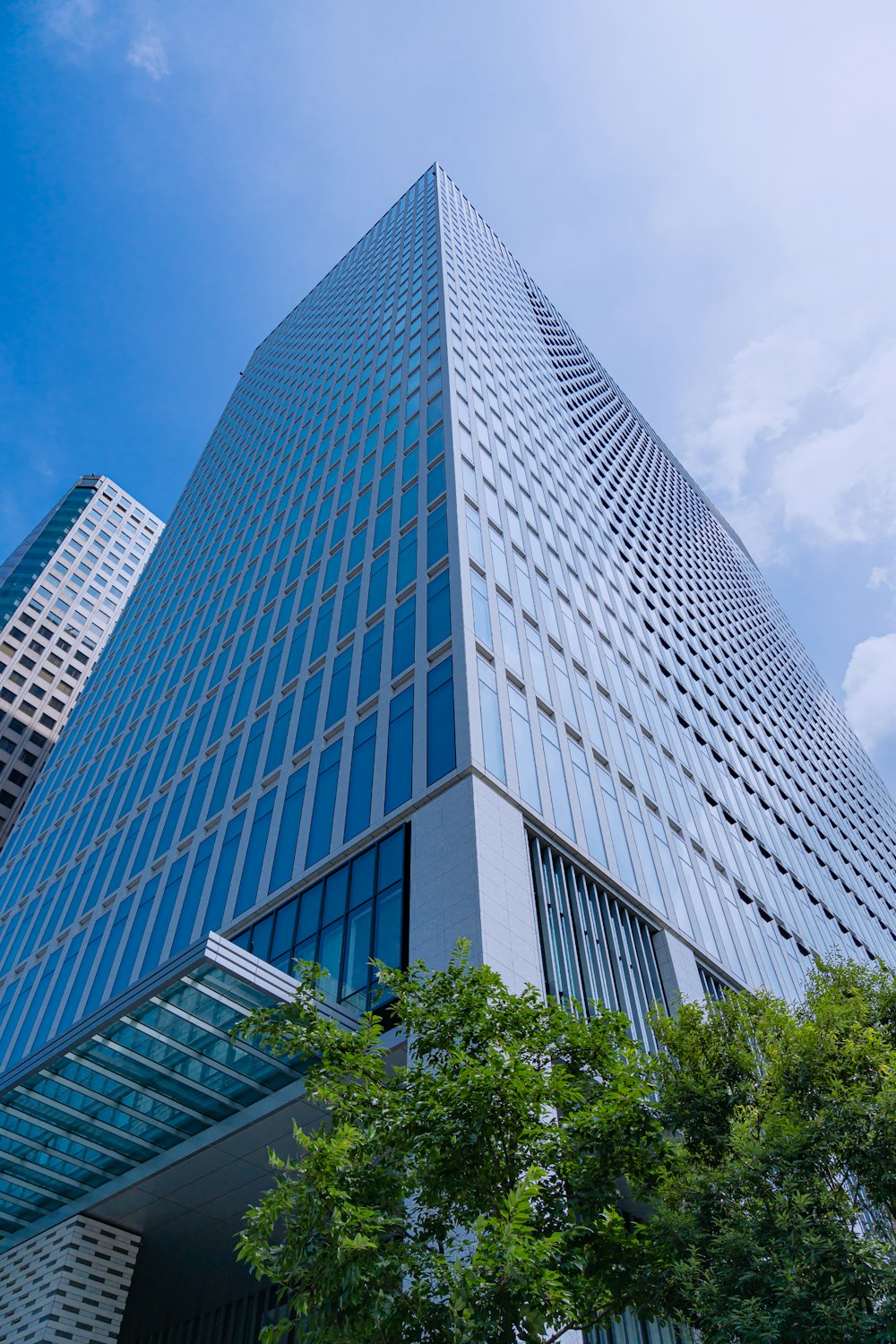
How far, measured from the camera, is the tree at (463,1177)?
33.8 ft

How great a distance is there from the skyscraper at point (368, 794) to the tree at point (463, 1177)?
5.25 m

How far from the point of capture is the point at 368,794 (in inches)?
993

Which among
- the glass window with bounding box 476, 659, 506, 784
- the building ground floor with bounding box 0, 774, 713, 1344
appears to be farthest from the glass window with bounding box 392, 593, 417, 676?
the building ground floor with bounding box 0, 774, 713, 1344

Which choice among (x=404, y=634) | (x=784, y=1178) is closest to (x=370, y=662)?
(x=404, y=634)

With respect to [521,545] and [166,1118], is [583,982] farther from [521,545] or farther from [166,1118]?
[521,545]

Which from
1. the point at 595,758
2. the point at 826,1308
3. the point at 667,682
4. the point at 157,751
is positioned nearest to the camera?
the point at 826,1308

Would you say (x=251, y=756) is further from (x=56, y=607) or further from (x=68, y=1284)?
(x=56, y=607)

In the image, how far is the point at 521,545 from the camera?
3494cm

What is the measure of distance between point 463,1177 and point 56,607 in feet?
373

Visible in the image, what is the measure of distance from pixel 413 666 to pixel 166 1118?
12.6 metres

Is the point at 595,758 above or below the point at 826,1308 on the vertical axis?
above

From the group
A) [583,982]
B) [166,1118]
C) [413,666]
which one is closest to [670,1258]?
[583,982]

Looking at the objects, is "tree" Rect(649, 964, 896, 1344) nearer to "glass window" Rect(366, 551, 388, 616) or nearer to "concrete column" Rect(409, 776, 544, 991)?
"concrete column" Rect(409, 776, 544, 991)

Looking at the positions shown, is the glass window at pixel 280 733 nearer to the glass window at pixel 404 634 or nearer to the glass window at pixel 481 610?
the glass window at pixel 404 634
